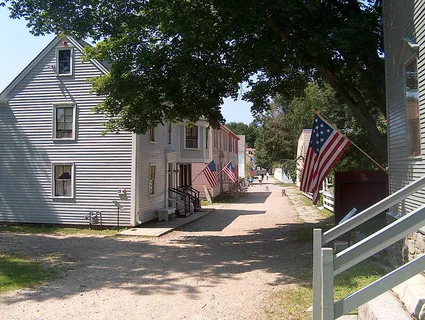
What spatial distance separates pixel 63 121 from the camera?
17.9 meters

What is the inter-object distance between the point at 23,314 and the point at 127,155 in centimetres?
1086

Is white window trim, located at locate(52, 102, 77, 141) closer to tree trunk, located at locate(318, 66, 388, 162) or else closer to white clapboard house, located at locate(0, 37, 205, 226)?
white clapboard house, located at locate(0, 37, 205, 226)

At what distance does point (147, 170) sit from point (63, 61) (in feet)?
19.2

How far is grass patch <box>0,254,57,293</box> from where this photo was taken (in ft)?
26.6

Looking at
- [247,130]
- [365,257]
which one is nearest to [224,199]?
[365,257]

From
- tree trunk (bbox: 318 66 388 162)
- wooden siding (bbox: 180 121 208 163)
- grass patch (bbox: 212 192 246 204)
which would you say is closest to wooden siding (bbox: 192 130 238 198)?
grass patch (bbox: 212 192 246 204)

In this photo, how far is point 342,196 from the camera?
14.2m

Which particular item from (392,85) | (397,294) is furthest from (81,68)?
(397,294)

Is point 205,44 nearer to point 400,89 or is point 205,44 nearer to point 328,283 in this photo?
point 400,89

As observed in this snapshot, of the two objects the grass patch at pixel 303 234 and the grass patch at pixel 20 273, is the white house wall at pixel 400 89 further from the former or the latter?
the grass patch at pixel 20 273

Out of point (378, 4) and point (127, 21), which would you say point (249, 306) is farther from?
point (378, 4)

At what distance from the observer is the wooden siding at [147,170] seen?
56.9 feet

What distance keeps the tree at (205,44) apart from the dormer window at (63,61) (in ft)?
17.0

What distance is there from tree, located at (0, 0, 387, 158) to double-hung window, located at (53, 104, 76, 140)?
460 cm
